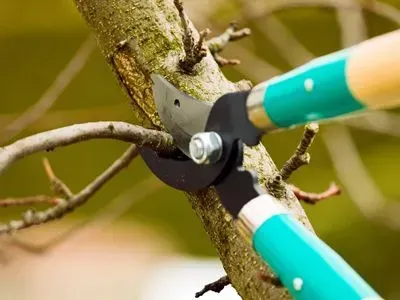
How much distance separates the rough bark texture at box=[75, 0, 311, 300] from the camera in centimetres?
44

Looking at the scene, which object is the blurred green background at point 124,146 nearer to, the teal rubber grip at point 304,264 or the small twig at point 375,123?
the small twig at point 375,123

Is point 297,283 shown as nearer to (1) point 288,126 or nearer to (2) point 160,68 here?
Result: (1) point 288,126

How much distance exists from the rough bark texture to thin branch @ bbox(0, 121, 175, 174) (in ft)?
0.15

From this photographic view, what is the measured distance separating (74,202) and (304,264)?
317mm

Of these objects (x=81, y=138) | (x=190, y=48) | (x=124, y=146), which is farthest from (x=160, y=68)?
(x=124, y=146)

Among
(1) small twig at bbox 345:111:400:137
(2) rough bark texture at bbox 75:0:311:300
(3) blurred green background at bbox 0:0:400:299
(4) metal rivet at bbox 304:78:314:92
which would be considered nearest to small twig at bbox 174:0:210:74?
(2) rough bark texture at bbox 75:0:311:300

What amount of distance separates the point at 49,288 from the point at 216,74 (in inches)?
60.4

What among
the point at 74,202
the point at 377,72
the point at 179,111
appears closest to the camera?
the point at 377,72

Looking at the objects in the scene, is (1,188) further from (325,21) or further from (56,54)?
(325,21)

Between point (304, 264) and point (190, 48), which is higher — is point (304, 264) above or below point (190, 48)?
below

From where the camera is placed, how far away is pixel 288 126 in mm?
350

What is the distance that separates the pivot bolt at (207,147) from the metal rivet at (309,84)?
61 mm

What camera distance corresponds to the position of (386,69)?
1.02 ft

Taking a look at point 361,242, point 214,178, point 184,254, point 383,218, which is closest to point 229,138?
point 214,178
